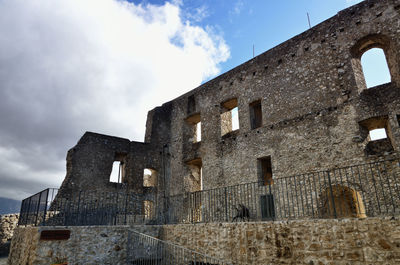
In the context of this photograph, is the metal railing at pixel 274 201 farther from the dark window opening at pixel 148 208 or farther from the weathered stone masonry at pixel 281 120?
the weathered stone masonry at pixel 281 120

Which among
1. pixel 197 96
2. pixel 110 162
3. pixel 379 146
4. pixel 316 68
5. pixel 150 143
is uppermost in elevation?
pixel 197 96

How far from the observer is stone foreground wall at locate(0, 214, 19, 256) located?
13.6m

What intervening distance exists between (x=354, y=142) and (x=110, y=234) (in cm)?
829

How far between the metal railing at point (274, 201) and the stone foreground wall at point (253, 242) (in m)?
0.42

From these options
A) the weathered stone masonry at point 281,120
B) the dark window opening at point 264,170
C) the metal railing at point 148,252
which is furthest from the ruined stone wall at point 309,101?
the metal railing at point 148,252

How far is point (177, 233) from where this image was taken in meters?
8.13

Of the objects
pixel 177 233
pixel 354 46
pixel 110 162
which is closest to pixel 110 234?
pixel 177 233

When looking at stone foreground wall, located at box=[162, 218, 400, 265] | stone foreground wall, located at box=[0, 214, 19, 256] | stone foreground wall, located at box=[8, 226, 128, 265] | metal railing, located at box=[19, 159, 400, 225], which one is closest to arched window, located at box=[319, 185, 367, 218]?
metal railing, located at box=[19, 159, 400, 225]

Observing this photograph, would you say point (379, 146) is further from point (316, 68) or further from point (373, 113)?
point (316, 68)

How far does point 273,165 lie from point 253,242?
18.8 ft

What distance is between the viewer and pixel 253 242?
601 cm

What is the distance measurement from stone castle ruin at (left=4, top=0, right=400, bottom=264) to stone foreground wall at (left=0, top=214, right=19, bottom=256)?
3.04 metres

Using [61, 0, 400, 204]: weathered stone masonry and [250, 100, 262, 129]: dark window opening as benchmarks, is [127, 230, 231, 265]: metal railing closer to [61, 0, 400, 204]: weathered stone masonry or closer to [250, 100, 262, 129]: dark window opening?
[61, 0, 400, 204]: weathered stone masonry

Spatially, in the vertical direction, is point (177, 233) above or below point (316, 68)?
below
